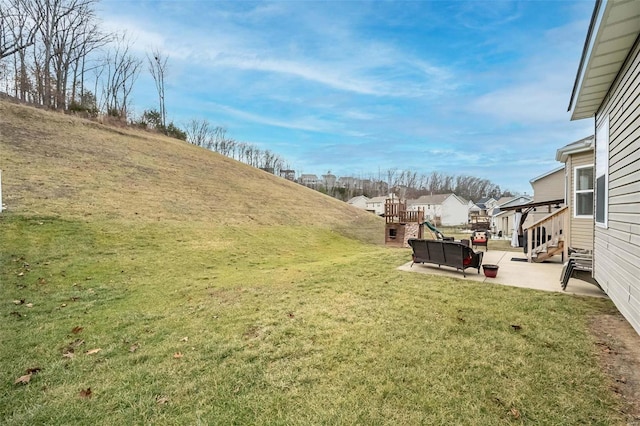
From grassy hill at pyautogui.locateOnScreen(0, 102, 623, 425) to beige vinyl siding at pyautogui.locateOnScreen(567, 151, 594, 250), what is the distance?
155 inches

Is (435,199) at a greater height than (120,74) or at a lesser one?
lesser

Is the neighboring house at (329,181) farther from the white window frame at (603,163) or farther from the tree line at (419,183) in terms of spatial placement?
the white window frame at (603,163)

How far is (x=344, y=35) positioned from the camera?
12086 millimetres

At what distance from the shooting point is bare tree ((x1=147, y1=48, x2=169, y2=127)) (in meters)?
38.5

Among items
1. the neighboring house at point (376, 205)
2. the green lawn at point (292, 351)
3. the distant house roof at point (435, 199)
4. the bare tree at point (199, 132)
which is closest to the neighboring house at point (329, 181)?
the neighboring house at point (376, 205)

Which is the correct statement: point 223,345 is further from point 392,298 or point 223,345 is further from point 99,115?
point 99,115

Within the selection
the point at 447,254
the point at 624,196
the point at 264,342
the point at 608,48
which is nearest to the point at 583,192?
the point at 447,254

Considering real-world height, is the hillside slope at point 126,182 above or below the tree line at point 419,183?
below

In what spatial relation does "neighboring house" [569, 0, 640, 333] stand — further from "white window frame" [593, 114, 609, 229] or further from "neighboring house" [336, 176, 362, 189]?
"neighboring house" [336, 176, 362, 189]

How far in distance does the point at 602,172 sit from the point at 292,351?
575 cm

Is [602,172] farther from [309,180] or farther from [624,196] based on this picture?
[309,180]

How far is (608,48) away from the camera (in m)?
3.33

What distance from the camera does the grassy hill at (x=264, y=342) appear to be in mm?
2447

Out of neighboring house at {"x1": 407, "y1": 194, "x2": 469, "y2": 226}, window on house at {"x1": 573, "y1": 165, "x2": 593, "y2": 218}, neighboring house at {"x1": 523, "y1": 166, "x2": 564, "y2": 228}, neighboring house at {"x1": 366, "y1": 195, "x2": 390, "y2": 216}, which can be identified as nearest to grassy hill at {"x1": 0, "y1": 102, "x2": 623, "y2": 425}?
window on house at {"x1": 573, "y1": 165, "x2": 593, "y2": 218}
